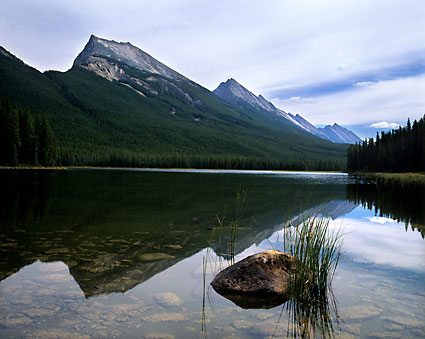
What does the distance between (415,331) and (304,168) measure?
587 ft

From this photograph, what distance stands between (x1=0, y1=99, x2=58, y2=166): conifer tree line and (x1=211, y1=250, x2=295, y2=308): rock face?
87.4m

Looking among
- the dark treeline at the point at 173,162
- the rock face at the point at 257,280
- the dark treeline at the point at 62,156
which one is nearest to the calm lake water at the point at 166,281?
the rock face at the point at 257,280

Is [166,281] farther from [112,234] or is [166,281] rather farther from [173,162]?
[173,162]

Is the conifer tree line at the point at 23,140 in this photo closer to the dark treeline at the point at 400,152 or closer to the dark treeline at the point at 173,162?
the dark treeline at the point at 173,162

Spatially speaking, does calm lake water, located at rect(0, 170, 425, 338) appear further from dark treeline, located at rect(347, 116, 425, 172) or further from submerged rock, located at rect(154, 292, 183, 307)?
dark treeline, located at rect(347, 116, 425, 172)

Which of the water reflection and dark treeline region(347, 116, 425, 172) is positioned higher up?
dark treeline region(347, 116, 425, 172)

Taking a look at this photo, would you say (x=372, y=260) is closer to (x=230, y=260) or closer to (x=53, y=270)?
(x=230, y=260)

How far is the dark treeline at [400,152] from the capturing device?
80.1 meters

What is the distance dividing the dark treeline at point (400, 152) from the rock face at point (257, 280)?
3227 inches

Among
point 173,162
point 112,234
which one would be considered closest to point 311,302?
point 112,234

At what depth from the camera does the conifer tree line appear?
269 feet

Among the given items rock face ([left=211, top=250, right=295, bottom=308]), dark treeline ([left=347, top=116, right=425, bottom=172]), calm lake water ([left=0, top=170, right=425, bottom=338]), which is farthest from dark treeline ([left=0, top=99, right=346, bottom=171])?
rock face ([left=211, top=250, right=295, bottom=308])

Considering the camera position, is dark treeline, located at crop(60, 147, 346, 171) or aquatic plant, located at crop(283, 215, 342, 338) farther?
dark treeline, located at crop(60, 147, 346, 171)

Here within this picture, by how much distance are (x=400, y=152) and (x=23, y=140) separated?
3744 inches
